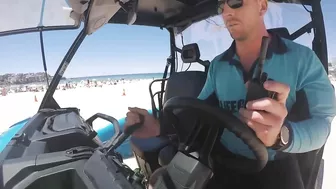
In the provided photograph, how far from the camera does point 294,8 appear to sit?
2.02 metres

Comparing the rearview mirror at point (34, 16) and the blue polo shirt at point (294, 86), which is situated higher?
the rearview mirror at point (34, 16)

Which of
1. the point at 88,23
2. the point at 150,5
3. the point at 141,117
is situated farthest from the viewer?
the point at 150,5

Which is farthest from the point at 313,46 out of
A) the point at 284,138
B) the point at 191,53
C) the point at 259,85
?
the point at 259,85

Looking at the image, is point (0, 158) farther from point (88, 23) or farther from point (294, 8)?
point (294, 8)

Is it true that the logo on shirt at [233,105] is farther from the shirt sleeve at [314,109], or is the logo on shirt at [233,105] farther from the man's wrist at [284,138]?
the man's wrist at [284,138]

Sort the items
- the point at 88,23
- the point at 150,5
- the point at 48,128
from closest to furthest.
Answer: the point at 48,128 → the point at 88,23 → the point at 150,5

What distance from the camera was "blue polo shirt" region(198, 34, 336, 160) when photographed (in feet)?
3.41

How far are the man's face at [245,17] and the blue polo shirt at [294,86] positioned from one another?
6.3 inches

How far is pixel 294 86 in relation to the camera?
1205mm

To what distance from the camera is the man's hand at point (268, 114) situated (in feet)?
2.44

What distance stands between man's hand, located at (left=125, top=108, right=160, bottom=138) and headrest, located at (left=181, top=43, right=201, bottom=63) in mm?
1317

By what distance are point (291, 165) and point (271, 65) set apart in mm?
439

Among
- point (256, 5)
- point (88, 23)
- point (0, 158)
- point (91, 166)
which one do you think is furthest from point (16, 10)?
point (256, 5)

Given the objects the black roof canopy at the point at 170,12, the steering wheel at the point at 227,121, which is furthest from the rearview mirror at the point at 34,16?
the steering wheel at the point at 227,121
